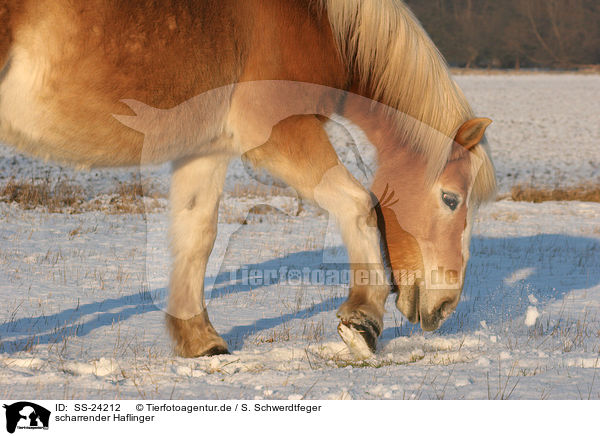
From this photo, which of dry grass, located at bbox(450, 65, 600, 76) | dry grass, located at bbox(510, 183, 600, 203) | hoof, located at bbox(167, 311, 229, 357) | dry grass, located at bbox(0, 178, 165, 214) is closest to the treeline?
dry grass, located at bbox(450, 65, 600, 76)

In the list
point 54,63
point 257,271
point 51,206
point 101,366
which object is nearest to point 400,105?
point 54,63

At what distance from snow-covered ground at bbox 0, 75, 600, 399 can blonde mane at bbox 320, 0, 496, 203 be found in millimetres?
382

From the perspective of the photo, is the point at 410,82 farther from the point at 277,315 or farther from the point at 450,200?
the point at 277,315

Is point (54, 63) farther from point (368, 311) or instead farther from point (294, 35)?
point (368, 311)

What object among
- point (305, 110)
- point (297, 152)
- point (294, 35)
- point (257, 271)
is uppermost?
point (294, 35)

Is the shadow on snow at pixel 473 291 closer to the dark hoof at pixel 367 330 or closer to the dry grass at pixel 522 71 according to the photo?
the dark hoof at pixel 367 330

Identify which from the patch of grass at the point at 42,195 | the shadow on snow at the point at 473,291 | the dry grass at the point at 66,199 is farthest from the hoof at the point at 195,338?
the patch of grass at the point at 42,195

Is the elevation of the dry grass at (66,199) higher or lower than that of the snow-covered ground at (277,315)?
higher

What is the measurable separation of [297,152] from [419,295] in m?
1.13

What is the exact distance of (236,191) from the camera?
1010cm

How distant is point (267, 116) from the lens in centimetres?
310

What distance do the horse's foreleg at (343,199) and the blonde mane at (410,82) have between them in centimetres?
48

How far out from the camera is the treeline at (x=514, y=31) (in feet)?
182
